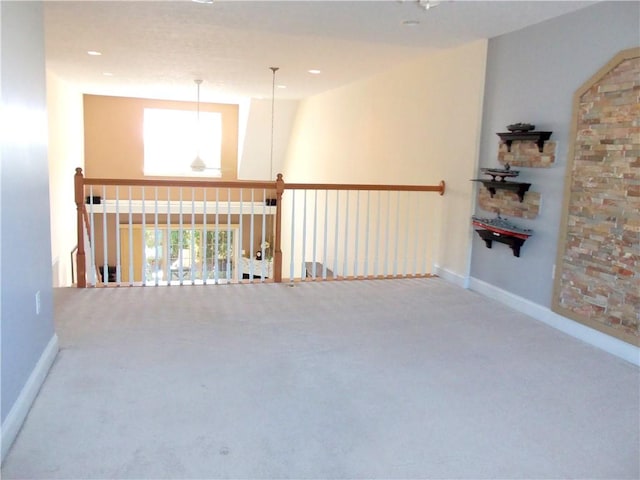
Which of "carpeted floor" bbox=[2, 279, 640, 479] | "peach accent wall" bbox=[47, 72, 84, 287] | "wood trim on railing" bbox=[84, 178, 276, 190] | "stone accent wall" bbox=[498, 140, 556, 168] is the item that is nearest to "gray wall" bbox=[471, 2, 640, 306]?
"stone accent wall" bbox=[498, 140, 556, 168]

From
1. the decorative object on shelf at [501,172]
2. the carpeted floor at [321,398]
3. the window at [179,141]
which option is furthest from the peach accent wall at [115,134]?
the decorative object on shelf at [501,172]

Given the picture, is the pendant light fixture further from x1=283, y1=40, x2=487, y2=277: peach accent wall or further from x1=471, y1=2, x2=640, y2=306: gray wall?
x1=471, y1=2, x2=640, y2=306: gray wall

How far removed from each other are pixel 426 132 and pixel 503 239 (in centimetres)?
180

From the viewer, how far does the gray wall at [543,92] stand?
11.6ft

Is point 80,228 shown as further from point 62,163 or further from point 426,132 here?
point 62,163

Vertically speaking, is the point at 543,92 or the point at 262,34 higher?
the point at 262,34

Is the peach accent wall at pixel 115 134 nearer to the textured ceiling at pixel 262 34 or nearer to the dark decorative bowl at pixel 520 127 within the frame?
the textured ceiling at pixel 262 34

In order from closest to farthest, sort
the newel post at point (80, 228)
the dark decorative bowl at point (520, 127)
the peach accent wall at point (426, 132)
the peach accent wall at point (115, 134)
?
1. the dark decorative bowl at point (520, 127)
2. the newel post at point (80, 228)
3. the peach accent wall at point (426, 132)
4. the peach accent wall at point (115, 134)

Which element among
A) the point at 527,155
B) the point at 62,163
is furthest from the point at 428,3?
the point at 62,163

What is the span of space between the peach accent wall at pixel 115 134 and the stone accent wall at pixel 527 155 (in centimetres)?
819

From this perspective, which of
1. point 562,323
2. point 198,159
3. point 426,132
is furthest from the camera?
point 198,159

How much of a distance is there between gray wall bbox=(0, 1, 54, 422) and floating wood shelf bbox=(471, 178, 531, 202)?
3445mm

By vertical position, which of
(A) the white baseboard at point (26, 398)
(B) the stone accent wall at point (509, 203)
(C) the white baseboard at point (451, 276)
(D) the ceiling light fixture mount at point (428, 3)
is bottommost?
(A) the white baseboard at point (26, 398)

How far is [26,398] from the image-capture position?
7.92ft
